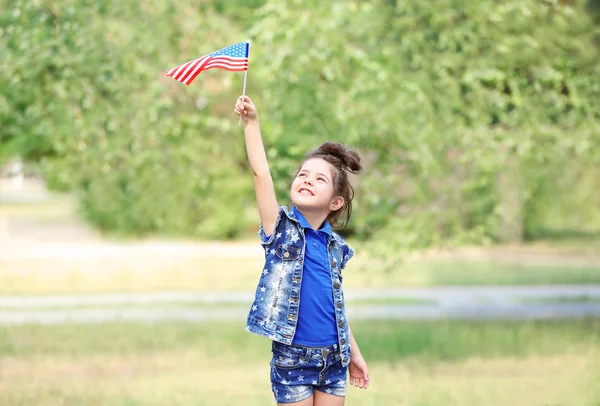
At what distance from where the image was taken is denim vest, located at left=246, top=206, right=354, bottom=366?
12.1ft

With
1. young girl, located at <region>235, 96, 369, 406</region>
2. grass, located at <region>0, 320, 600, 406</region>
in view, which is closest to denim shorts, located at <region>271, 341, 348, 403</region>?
young girl, located at <region>235, 96, 369, 406</region>

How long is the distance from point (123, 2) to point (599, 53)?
436 centimetres

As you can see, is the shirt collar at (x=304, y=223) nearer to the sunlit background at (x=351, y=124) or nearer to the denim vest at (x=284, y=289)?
the denim vest at (x=284, y=289)

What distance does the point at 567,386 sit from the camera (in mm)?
7781

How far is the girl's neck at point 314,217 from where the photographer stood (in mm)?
3848

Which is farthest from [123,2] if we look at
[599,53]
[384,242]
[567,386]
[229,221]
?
[229,221]

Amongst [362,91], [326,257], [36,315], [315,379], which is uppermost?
[362,91]

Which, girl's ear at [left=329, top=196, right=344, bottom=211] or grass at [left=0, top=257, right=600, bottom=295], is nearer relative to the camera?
girl's ear at [left=329, top=196, right=344, bottom=211]

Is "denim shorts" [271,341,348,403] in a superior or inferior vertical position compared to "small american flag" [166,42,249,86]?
inferior

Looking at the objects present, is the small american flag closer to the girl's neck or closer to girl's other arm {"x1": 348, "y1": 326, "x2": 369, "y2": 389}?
the girl's neck

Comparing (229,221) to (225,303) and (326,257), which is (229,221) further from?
(326,257)

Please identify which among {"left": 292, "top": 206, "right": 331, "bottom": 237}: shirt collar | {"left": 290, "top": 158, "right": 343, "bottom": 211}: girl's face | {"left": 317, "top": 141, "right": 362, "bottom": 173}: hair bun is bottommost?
{"left": 292, "top": 206, "right": 331, "bottom": 237}: shirt collar

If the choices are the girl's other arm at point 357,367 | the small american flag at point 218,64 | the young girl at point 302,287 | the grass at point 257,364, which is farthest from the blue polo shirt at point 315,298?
the grass at point 257,364

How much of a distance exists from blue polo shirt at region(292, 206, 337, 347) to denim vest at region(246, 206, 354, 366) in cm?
2
